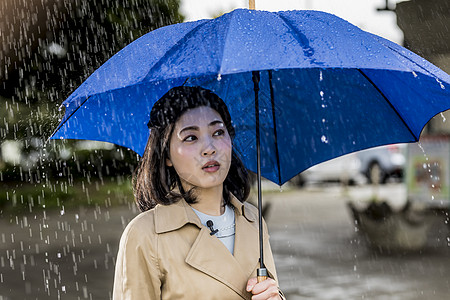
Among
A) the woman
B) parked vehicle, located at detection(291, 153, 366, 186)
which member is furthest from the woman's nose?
parked vehicle, located at detection(291, 153, 366, 186)

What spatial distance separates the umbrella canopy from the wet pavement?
405cm

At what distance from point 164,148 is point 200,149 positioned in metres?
0.18

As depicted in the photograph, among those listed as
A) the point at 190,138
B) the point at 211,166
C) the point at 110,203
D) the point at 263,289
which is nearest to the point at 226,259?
the point at 263,289

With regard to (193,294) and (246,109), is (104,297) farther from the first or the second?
(193,294)

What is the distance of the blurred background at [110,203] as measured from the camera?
839 cm

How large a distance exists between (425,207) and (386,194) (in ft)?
26.9

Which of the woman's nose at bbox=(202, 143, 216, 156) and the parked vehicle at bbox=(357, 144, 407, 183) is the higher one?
the woman's nose at bbox=(202, 143, 216, 156)

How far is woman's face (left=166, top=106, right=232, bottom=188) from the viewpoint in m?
2.66

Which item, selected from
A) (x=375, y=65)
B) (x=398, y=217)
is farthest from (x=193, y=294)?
(x=398, y=217)

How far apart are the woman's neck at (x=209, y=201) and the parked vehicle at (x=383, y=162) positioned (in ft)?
78.8

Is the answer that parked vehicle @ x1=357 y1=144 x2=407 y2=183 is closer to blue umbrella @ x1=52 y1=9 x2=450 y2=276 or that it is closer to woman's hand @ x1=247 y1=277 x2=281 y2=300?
blue umbrella @ x1=52 y1=9 x2=450 y2=276

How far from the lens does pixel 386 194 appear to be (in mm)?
22219

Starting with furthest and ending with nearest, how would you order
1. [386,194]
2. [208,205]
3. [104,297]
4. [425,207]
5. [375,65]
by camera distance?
[386,194], [425,207], [104,297], [208,205], [375,65]

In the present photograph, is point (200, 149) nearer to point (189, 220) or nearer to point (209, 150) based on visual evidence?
point (209, 150)
